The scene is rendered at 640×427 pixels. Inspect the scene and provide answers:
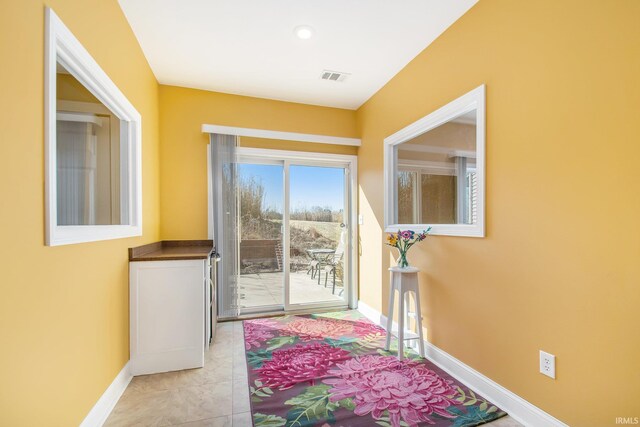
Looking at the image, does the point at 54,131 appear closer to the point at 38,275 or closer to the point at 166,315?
the point at 38,275

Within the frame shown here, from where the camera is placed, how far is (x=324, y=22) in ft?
7.45

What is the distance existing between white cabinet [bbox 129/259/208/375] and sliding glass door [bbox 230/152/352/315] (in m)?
1.12

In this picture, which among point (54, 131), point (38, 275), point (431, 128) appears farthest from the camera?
point (431, 128)

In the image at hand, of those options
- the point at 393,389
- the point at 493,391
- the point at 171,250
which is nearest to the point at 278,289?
the point at 171,250

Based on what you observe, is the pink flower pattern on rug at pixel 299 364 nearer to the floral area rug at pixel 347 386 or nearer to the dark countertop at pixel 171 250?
the floral area rug at pixel 347 386

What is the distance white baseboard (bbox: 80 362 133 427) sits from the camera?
163 cm

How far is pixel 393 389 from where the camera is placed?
6.70 ft

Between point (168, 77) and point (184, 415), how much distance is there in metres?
3.11

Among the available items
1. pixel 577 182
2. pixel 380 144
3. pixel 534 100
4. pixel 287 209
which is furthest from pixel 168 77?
pixel 577 182

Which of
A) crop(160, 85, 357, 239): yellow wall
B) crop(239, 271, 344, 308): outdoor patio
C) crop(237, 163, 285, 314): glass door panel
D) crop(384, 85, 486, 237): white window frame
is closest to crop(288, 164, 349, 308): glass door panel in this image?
crop(239, 271, 344, 308): outdoor patio

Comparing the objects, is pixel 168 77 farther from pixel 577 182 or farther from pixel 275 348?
pixel 577 182

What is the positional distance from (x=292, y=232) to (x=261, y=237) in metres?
0.40

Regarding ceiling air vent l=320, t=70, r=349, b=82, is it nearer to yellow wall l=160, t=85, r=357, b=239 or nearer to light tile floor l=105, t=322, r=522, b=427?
yellow wall l=160, t=85, r=357, b=239

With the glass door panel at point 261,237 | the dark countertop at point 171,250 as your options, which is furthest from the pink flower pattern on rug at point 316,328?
the dark countertop at point 171,250
